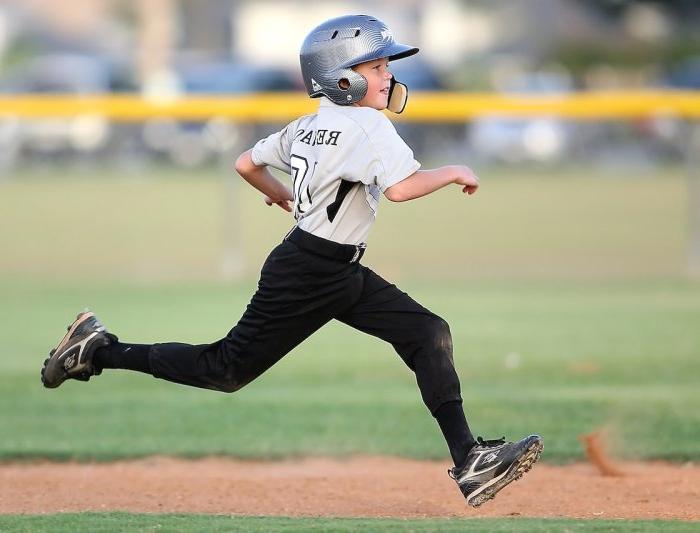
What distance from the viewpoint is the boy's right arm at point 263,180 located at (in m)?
6.20

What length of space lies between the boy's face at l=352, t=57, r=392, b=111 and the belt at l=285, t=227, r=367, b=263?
643 millimetres

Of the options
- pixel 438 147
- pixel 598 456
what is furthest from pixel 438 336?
pixel 438 147

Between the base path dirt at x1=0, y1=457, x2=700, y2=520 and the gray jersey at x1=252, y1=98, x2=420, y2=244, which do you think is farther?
the base path dirt at x1=0, y1=457, x2=700, y2=520

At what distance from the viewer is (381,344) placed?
11500 mm

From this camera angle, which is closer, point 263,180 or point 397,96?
point 397,96

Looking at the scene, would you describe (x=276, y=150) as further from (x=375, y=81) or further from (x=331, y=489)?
(x=331, y=489)

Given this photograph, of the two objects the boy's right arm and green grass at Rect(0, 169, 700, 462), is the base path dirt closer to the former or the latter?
green grass at Rect(0, 169, 700, 462)

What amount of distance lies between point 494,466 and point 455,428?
259mm

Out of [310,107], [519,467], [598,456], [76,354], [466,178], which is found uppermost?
[310,107]

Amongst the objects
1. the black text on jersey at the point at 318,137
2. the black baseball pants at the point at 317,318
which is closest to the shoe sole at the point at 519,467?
the black baseball pants at the point at 317,318

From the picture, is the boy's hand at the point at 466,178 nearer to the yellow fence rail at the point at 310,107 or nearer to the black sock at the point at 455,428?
the black sock at the point at 455,428

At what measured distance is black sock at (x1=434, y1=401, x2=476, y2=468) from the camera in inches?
225

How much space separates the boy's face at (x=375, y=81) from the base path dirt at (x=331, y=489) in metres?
1.89

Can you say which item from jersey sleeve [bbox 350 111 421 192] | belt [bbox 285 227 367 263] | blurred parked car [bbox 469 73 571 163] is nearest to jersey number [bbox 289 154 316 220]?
belt [bbox 285 227 367 263]
